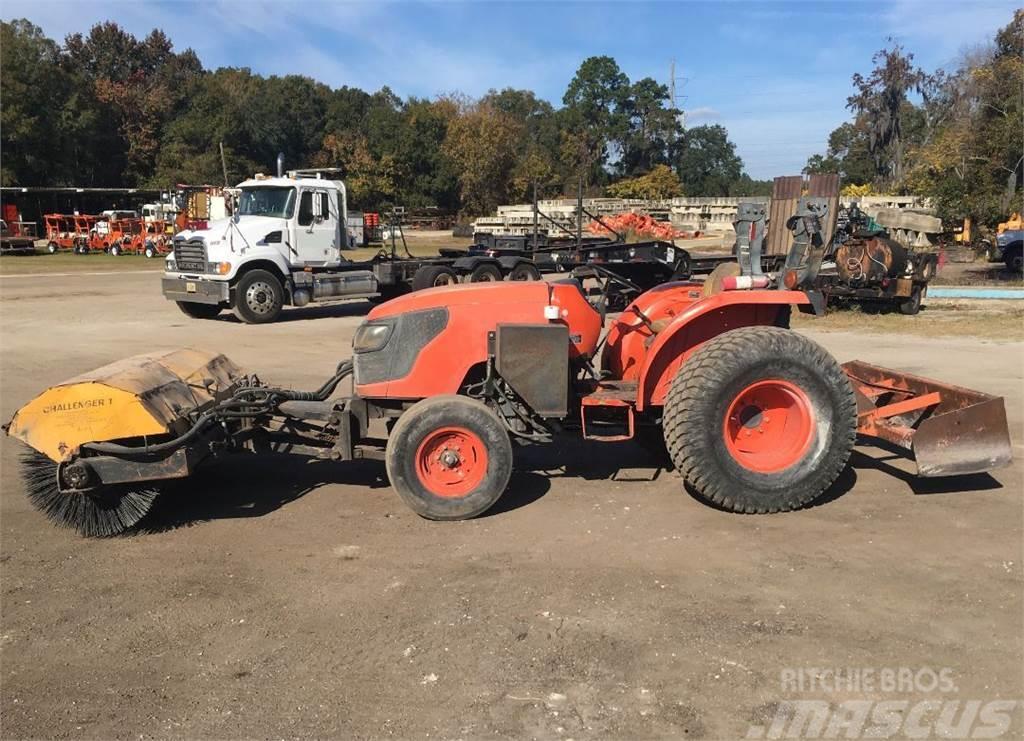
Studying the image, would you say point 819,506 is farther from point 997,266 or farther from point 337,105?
point 337,105

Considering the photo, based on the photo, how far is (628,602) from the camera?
3.87 meters

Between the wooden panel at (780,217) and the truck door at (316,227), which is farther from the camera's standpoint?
the wooden panel at (780,217)

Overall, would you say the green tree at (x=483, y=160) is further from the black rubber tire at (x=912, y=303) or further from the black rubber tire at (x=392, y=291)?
the black rubber tire at (x=912, y=303)

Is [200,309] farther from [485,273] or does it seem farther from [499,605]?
[499,605]

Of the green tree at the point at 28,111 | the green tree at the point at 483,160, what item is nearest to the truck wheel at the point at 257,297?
the green tree at the point at 28,111

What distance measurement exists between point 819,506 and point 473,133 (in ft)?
194

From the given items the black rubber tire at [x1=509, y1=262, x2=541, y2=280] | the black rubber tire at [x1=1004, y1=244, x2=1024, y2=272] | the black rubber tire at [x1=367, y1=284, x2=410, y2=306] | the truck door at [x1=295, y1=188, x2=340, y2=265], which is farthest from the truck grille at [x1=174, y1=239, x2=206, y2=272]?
the black rubber tire at [x1=1004, y1=244, x2=1024, y2=272]

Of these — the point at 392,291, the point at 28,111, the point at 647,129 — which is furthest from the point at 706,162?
the point at 392,291

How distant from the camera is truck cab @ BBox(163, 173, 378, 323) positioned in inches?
583

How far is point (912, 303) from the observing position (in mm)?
14562

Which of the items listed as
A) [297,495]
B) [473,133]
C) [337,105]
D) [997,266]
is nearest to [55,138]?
[473,133]

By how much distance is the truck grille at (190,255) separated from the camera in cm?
1491

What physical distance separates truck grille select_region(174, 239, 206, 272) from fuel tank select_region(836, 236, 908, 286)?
11.6 m

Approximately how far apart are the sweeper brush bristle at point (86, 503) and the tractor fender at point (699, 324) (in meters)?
3.01
